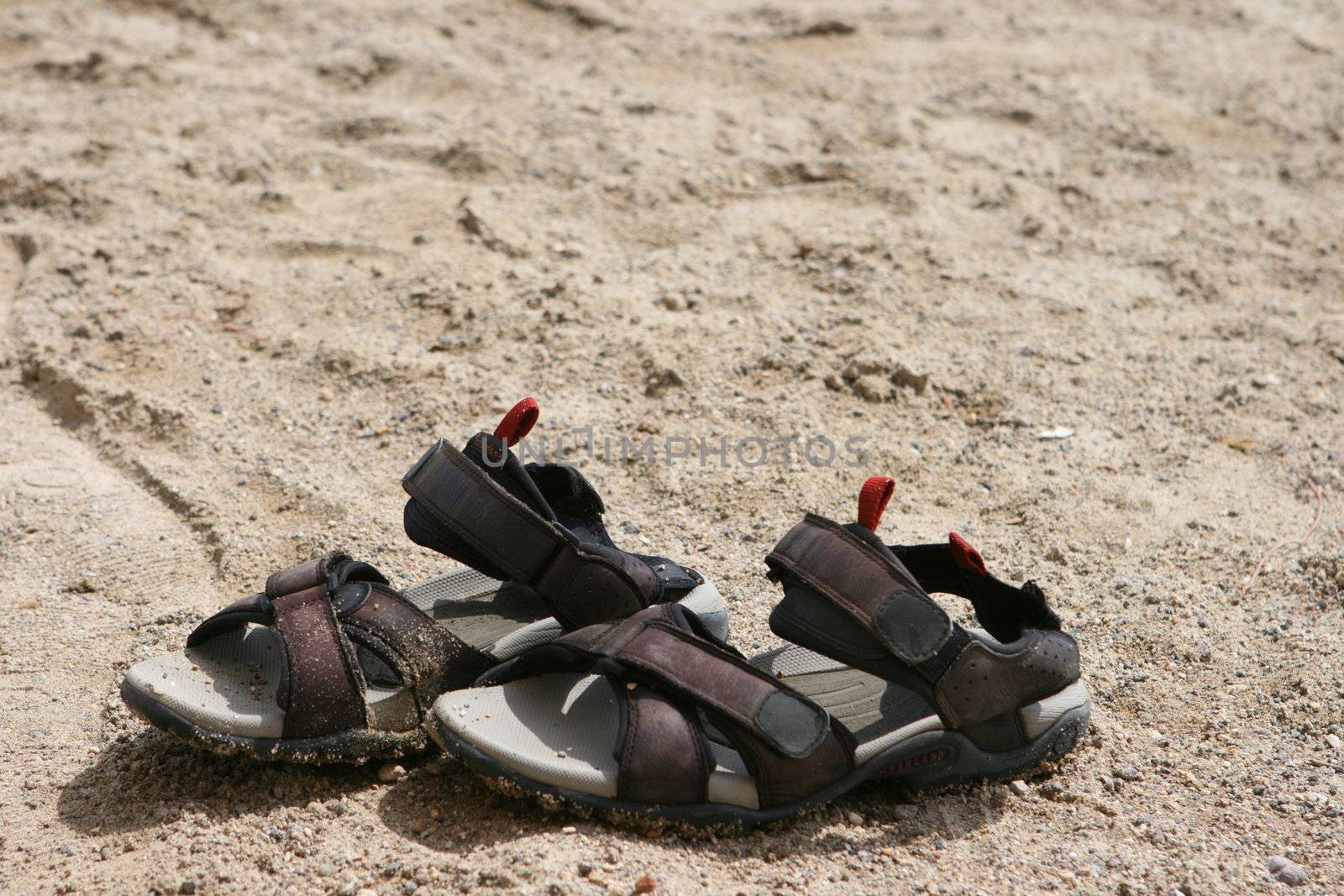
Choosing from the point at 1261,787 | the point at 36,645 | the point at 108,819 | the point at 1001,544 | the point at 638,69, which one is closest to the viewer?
the point at 108,819

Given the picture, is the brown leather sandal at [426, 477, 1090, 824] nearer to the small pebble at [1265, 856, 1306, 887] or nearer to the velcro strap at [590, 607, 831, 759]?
the velcro strap at [590, 607, 831, 759]

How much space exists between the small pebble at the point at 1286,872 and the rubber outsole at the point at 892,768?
1.12 ft

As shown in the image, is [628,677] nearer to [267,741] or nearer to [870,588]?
[870,588]

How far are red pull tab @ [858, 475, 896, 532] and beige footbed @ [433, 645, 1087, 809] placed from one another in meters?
0.31

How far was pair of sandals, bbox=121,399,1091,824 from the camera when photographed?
1.88 metres

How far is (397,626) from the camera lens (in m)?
2.04

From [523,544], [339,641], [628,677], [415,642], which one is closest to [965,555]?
[628,677]

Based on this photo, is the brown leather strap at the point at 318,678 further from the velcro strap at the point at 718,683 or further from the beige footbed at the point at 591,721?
the velcro strap at the point at 718,683

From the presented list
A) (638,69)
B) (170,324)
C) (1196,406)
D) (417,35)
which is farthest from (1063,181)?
(170,324)

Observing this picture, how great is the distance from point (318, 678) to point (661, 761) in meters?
0.55

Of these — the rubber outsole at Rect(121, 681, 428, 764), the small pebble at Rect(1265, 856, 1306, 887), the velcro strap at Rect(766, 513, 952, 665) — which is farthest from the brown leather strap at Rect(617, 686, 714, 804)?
the small pebble at Rect(1265, 856, 1306, 887)

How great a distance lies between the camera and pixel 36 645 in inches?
93.7

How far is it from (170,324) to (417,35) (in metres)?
1.88

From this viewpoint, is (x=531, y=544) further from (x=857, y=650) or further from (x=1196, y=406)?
(x=1196, y=406)
